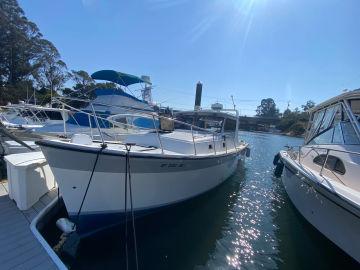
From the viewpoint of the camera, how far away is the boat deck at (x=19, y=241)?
3635mm

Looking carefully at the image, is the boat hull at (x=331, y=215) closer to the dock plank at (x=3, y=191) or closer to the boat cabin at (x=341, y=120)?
the boat cabin at (x=341, y=120)

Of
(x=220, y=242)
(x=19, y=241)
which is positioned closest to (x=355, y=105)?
(x=220, y=242)

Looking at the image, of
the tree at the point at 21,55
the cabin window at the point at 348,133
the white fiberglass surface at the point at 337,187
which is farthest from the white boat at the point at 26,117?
the tree at the point at 21,55

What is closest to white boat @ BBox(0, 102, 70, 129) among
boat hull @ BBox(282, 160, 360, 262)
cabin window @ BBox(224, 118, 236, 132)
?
cabin window @ BBox(224, 118, 236, 132)

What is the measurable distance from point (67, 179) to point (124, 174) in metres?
1.06

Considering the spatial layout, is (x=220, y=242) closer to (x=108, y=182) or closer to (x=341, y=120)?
(x=108, y=182)

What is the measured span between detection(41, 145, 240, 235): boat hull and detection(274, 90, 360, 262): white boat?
3057 mm

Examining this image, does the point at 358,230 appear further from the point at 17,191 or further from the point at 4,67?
the point at 4,67

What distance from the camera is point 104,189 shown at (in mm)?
4875

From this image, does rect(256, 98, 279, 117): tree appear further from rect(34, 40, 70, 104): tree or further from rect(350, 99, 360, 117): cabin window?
rect(350, 99, 360, 117): cabin window

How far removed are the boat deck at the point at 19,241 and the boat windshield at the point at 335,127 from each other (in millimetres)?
6972

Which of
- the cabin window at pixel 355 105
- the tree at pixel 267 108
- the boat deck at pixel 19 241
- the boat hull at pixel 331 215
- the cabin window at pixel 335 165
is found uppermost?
the tree at pixel 267 108

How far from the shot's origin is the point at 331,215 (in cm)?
488

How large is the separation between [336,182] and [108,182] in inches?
187
